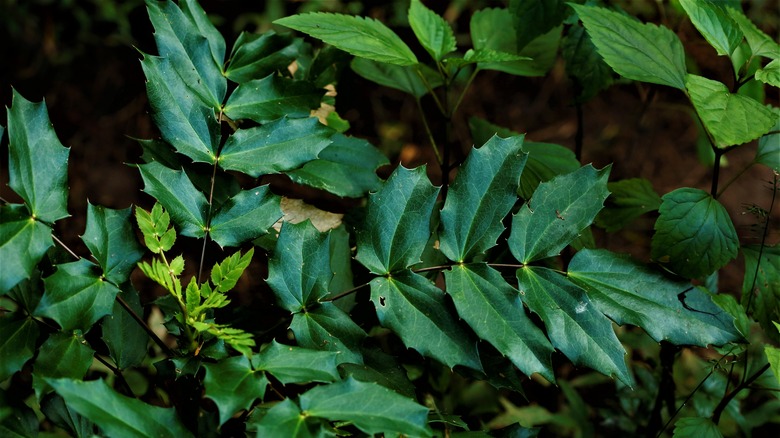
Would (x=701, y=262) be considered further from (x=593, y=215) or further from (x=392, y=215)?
(x=392, y=215)

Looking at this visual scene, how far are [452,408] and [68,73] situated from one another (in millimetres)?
2331

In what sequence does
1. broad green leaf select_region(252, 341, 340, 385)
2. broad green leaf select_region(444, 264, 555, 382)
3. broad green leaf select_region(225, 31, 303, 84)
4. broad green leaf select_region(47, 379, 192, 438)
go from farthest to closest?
broad green leaf select_region(225, 31, 303, 84), broad green leaf select_region(444, 264, 555, 382), broad green leaf select_region(252, 341, 340, 385), broad green leaf select_region(47, 379, 192, 438)

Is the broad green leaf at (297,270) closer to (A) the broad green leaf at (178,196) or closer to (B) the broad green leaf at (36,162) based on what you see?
(A) the broad green leaf at (178,196)

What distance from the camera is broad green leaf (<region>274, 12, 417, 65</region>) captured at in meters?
1.24

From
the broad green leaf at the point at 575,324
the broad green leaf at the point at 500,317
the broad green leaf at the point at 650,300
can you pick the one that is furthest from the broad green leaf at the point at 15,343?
the broad green leaf at the point at 650,300

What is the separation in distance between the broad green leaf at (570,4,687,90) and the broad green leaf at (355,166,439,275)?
41 cm

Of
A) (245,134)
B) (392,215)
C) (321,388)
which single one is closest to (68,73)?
(245,134)

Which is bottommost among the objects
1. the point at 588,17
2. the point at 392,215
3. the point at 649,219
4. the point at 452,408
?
the point at 649,219

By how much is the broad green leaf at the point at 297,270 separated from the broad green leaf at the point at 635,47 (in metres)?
0.60

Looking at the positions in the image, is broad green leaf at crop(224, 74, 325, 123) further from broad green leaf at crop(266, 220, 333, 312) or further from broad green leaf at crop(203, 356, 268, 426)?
broad green leaf at crop(203, 356, 268, 426)

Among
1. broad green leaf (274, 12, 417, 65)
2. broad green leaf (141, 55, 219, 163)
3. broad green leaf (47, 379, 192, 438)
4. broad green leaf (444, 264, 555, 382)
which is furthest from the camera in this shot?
broad green leaf (274, 12, 417, 65)

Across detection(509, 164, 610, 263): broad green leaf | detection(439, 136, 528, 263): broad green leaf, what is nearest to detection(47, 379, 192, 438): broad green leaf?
detection(439, 136, 528, 263): broad green leaf

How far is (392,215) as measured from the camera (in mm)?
1120

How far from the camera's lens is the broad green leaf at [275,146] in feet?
3.81
